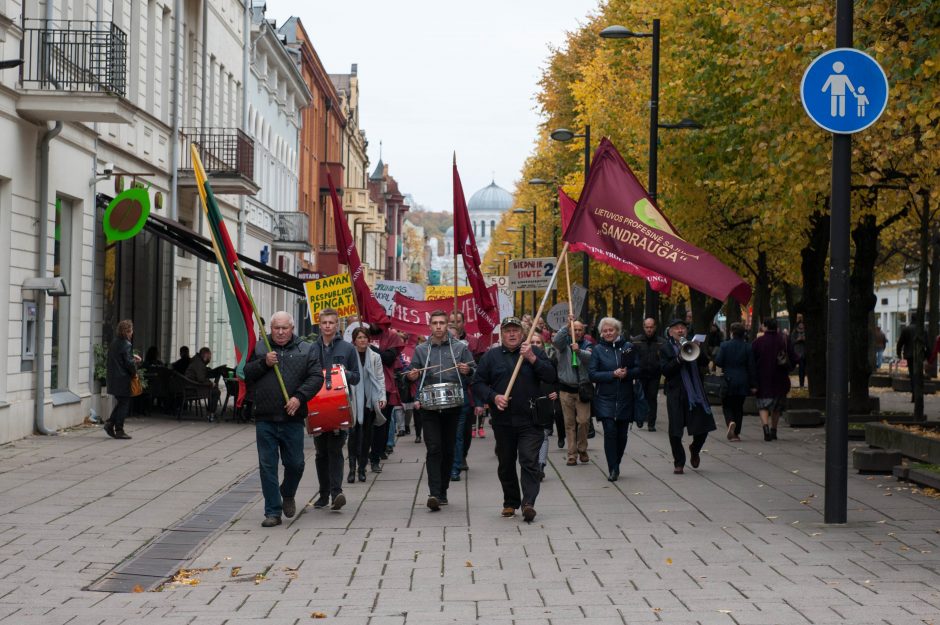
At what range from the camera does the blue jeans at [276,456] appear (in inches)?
Result: 450

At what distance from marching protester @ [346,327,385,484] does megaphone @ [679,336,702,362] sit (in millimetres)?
3263

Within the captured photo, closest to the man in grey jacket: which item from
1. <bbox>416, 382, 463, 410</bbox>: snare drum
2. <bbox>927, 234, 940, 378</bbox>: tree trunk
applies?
<bbox>416, 382, 463, 410</bbox>: snare drum

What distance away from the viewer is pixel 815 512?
12.1 metres

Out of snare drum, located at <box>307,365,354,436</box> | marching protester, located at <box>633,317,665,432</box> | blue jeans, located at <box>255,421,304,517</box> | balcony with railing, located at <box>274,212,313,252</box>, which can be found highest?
balcony with railing, located at <box>274,212,313,252</box>

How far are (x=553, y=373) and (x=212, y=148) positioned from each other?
66.0 ft

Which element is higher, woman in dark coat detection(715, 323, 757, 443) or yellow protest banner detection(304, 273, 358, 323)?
yellow protest banner detection(304, 273, 358, 323)

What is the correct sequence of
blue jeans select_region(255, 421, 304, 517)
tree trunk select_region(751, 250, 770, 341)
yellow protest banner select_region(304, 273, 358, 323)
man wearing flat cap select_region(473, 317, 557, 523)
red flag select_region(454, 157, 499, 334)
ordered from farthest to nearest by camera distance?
tree trunk select_region(751, 250, 770, 341) < yellow protest banner select_region(304, 273, 358, 323) < red flag select_region(454, 157, 499, 334) < man wearing flat cap select_region(473, 317, 557, 523) < blue jeans select_region(255, 421, 304, 517)

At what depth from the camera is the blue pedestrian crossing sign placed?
36.7 ft

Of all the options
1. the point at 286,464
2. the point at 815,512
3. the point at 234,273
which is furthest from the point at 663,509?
the point at 234,273

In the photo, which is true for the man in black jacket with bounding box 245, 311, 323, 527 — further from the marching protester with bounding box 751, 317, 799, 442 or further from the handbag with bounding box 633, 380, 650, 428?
the marching protester with bounding box 751, 317, 799, 442

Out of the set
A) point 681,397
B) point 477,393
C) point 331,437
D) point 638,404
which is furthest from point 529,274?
point 477,393

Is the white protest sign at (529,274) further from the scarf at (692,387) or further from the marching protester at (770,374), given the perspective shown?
the scarf at (692,387)

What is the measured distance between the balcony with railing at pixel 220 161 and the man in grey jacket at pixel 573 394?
13.5 metres

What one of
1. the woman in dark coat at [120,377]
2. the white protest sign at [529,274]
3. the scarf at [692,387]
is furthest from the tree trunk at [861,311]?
the woman in dark coat at [120,377]
